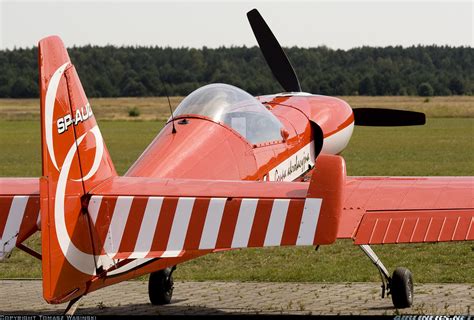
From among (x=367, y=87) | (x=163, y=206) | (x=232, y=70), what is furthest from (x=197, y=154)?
(x=232, y=70)

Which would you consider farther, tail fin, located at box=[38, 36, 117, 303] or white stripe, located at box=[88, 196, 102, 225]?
white stripe, located at box=[88, 196, 102, 225]

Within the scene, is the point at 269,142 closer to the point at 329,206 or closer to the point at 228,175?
the point at 228,175

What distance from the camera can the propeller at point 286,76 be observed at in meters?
13.5

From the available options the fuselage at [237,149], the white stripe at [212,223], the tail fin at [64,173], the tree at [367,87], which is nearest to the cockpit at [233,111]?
the fuselage at [237,149]

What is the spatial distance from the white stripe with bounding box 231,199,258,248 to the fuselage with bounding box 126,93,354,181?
137 centimetres

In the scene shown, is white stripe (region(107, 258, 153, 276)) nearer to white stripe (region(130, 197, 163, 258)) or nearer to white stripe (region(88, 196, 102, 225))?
white stripe (region(130, 197, 163, 258))

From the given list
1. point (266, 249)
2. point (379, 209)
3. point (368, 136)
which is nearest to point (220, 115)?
point (379, 209)

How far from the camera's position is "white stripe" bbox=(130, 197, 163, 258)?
234 inches

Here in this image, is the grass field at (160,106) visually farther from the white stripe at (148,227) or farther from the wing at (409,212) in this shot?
the white stripe at (148,227)

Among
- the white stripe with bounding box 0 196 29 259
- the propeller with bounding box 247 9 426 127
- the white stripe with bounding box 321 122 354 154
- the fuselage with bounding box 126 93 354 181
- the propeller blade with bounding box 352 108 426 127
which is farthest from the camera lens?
the propeller with bounding box 247 9 426 127

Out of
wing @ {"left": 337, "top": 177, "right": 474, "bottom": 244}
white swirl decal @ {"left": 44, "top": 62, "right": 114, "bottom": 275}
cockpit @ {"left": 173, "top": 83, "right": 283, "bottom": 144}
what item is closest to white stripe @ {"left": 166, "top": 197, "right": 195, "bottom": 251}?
white swirl decal @ {"left": 44, "top": 62, "right": 114, "bottom": 275}

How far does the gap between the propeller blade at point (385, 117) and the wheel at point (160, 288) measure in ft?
17.0

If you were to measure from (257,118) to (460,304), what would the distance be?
2.56m

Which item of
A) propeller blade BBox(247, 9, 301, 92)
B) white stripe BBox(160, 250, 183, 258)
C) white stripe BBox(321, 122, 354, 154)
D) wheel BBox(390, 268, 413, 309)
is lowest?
wheel BBox(390, 268, 413, 309)
